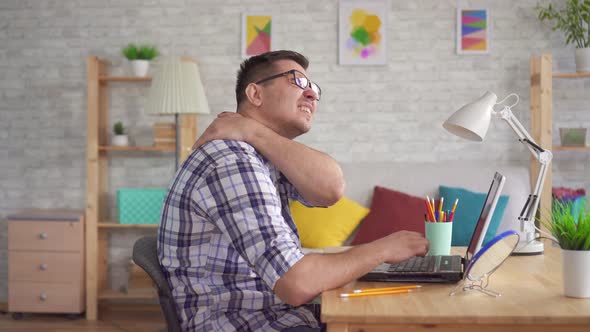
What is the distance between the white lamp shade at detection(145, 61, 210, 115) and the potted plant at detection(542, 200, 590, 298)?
2973mm

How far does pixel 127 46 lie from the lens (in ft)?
15.6

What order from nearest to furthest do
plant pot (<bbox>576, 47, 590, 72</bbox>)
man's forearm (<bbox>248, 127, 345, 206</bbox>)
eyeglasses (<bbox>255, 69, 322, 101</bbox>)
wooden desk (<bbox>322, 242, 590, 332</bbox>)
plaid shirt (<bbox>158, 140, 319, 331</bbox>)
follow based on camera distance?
wooden desk (<bbox>322, 242, 590, 332</bbox>) → plaid shirt (<bbox>158, 140, 319, 331</bbox>) → man's forearm (<bbox>248, 127, 345, 206</bbox>) → eyeglasses (<bbox>255, 69, 322, 101</bbox>) → plant pot (<bbox>576, 47, 590, 72</bbox>)

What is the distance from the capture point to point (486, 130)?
2.02 m

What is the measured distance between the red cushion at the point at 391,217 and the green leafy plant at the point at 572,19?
1364mm

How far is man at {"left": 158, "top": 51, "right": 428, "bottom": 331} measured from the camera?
151 centimetres

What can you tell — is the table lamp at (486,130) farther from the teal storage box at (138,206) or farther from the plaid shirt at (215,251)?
the teal storage box at (138,206)

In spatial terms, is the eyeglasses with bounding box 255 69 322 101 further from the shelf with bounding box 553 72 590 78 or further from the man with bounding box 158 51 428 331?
the shelf with bounding box 553 72 590 78

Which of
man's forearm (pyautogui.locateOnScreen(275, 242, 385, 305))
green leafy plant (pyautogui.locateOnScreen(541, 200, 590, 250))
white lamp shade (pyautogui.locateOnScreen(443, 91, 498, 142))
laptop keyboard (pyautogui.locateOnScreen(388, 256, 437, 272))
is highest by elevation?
white lamp shade (pyautogui.locateOnScreen(443, 91, 498, 142))

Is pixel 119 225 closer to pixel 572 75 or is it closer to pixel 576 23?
pixel 572 75

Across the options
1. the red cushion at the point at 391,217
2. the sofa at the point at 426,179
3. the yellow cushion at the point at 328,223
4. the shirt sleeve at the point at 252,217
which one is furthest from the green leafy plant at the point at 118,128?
the shirt sleeve at the point at 252,217

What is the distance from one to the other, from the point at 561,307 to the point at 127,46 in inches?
154

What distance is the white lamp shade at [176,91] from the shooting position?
4188 mm

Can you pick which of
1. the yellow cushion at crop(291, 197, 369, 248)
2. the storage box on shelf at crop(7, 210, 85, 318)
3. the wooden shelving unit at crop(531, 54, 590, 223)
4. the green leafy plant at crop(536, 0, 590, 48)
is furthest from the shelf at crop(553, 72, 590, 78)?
the storage box on shelf at crop(7, 210, 85, 318)

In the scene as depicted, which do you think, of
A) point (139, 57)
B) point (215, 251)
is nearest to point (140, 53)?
point (139, 57)
